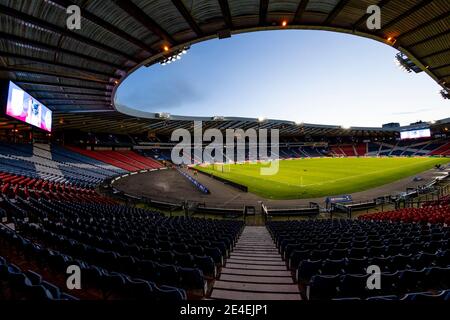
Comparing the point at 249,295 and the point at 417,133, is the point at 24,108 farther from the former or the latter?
the point at 417,133

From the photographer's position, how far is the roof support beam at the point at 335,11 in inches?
371

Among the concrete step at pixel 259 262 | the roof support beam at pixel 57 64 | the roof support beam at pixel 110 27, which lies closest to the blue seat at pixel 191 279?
the concrete step at pixel 259 262

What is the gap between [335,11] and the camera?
395 inches

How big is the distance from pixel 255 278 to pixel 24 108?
2122cm

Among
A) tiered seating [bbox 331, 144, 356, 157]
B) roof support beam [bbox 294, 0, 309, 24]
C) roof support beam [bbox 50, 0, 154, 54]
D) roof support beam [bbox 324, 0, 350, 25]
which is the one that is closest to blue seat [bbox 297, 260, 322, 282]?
roof support beam [bbox 294, 0, 309, 24]

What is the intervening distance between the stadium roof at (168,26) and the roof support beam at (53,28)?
0.10 feet

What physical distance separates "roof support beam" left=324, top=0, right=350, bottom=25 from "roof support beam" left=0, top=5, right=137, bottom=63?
10.7 meters

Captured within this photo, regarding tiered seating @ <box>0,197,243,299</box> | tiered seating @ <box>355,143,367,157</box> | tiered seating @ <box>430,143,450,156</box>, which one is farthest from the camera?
tiered seating @ <box>355,143,367,157</box>

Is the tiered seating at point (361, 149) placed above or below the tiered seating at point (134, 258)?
above

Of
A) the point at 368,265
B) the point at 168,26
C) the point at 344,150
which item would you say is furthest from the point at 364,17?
the point at 344,150

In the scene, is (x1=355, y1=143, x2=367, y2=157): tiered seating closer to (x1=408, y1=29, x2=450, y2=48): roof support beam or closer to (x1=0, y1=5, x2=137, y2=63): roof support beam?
(x1=408, y1=29, x2=450, y2=48): roof support beam

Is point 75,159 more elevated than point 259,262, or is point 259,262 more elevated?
point 75,159

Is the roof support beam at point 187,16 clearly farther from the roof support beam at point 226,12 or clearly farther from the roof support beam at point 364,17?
the roof support beam at point 364,17

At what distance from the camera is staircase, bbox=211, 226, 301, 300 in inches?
217
